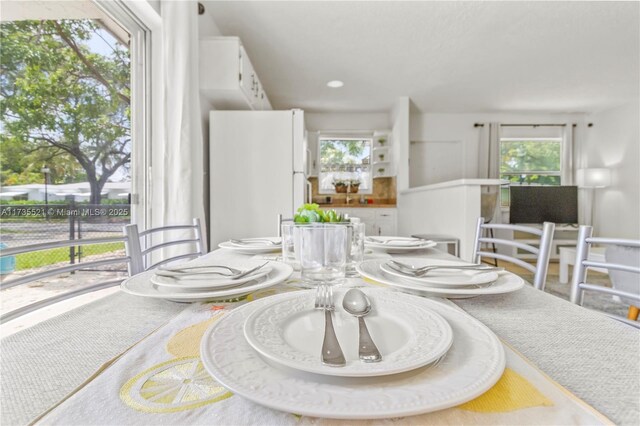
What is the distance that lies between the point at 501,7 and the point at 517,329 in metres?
2.74

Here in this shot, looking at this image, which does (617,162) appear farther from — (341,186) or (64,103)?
(64,103)

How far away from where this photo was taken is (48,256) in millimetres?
1269

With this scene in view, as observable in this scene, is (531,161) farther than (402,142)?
Yes

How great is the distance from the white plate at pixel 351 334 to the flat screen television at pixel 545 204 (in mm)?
5382

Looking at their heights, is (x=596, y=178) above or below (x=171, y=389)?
above

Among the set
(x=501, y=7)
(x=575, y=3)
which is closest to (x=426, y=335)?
(x=501, y=7)

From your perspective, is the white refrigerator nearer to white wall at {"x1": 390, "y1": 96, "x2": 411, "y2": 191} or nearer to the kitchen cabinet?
the kitchen cabinet

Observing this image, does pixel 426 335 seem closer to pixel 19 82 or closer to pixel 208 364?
pixel 208 364

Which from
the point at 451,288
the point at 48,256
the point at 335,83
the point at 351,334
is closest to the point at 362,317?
the point at 351,334

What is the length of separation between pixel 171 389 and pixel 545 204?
589cm

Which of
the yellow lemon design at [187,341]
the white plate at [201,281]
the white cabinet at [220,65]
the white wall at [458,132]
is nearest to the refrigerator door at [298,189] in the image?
the white cabinet at [220,65]

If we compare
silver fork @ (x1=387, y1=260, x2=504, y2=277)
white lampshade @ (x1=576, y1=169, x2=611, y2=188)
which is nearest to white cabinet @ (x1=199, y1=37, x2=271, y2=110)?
silver fork @ (x1=387, y1=260, x2=504, y2=277)

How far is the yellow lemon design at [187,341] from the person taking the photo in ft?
1.17

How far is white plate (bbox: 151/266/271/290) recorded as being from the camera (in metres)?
0.56
